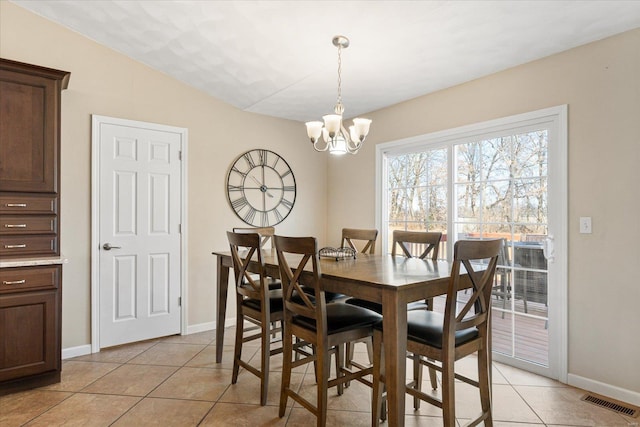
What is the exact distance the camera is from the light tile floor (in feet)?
7.21

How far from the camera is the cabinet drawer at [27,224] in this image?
2.56 meters

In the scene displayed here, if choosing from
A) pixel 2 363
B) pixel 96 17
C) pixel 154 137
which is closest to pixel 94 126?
pixel 154 137

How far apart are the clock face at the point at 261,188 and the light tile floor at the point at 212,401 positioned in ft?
5.78

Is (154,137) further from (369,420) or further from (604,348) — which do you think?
(604,348)

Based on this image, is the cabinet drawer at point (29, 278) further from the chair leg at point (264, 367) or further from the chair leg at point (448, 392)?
the chair leg at point (448, 392)

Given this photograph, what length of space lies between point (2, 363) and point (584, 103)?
4.35m

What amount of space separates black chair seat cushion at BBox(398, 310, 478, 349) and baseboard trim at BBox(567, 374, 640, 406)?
4.21ft

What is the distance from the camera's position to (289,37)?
9.06ft

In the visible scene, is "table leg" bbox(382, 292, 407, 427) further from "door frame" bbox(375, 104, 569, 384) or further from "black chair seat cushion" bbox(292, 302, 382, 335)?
"door frame" bbox(375, 104, 569, 384)

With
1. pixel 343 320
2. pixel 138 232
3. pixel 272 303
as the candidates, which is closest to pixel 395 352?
pixel 343 320

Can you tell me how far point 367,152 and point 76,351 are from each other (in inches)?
137

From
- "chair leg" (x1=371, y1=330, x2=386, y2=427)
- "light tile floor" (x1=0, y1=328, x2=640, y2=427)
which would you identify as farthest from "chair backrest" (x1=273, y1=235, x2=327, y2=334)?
"light tile floor" (x1=0, y1=328, x2=640, y2=427)

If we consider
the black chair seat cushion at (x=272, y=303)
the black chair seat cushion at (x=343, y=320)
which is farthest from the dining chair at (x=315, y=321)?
the black chair seat cushion at (x=272, y=303)

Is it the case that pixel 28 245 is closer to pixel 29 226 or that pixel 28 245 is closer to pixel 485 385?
pixel 29 226
